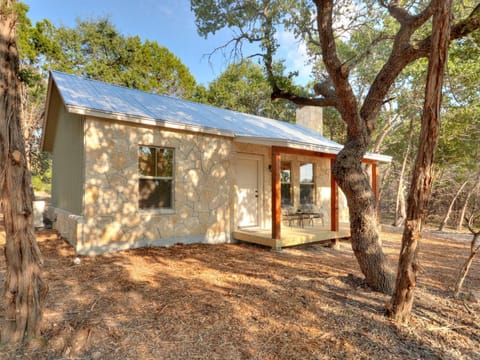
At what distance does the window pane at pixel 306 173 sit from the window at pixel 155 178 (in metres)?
4.87

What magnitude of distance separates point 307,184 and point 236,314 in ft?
24.0

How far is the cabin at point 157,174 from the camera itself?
18.9ft

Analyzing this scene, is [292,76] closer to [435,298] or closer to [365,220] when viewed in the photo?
[365,220]

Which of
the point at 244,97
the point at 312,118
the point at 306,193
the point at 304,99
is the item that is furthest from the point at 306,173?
the point at 244,97

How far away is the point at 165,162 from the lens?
21.6 feet

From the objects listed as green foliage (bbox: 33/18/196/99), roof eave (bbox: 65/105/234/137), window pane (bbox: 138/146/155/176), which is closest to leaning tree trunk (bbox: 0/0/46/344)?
roof eave (bbox: 65/105/234/137)

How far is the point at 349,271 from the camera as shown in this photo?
4.98m

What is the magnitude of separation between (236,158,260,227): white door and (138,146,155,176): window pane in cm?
244

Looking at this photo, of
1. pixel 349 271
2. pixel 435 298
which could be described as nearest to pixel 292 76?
pixel 349 271

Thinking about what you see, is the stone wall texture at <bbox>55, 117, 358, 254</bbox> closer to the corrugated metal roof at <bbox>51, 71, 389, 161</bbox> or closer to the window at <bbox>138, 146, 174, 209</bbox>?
the window at <bbox>138, 146, 174, 209</bbox>

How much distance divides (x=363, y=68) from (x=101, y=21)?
17.3 meters

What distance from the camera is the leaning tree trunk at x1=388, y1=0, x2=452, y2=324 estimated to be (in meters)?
2.66

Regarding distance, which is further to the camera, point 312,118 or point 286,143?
point 312,118

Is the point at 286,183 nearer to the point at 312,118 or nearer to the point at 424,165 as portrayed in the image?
the point at 312,118
